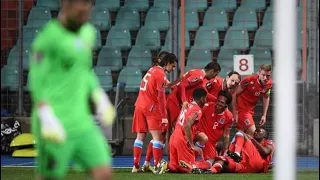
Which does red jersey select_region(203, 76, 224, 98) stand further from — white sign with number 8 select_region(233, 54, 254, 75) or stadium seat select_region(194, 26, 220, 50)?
stadium seat select_region(194, 26, 220, 50)

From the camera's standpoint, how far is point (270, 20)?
1450 centimetres

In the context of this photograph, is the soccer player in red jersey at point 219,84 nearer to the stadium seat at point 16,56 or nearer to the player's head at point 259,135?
the player's head at point 259,135

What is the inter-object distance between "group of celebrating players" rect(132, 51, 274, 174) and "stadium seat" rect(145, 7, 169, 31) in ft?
13.2

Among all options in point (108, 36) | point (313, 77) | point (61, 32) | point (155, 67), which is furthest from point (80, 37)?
point (108, 36)

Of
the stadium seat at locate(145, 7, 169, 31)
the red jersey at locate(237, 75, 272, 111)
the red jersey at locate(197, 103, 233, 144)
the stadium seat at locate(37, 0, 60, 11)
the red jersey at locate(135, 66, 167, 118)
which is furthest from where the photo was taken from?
the stadium seat at locate(37, 0, 60, 11)

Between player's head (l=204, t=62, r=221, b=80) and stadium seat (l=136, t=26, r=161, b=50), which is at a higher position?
stadium seat (l=136, t=26, r=161, b=50)

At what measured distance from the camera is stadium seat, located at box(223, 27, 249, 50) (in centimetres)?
1455

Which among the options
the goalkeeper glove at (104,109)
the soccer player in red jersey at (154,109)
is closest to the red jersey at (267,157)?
the soccer player in red jersey at (154,109)

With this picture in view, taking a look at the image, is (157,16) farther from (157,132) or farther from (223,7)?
(157,132)

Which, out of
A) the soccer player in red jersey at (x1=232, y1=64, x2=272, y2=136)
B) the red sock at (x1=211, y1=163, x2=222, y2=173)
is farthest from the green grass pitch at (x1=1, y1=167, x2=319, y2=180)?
the soccer player in red jersey at (x1=232, y1=64, x2=272, y2=136)

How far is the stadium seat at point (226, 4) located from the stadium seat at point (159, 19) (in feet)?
2.99

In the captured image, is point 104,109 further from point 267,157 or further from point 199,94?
point 267,157

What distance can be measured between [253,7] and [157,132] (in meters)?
5.04

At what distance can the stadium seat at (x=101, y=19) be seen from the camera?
15.0 metres
